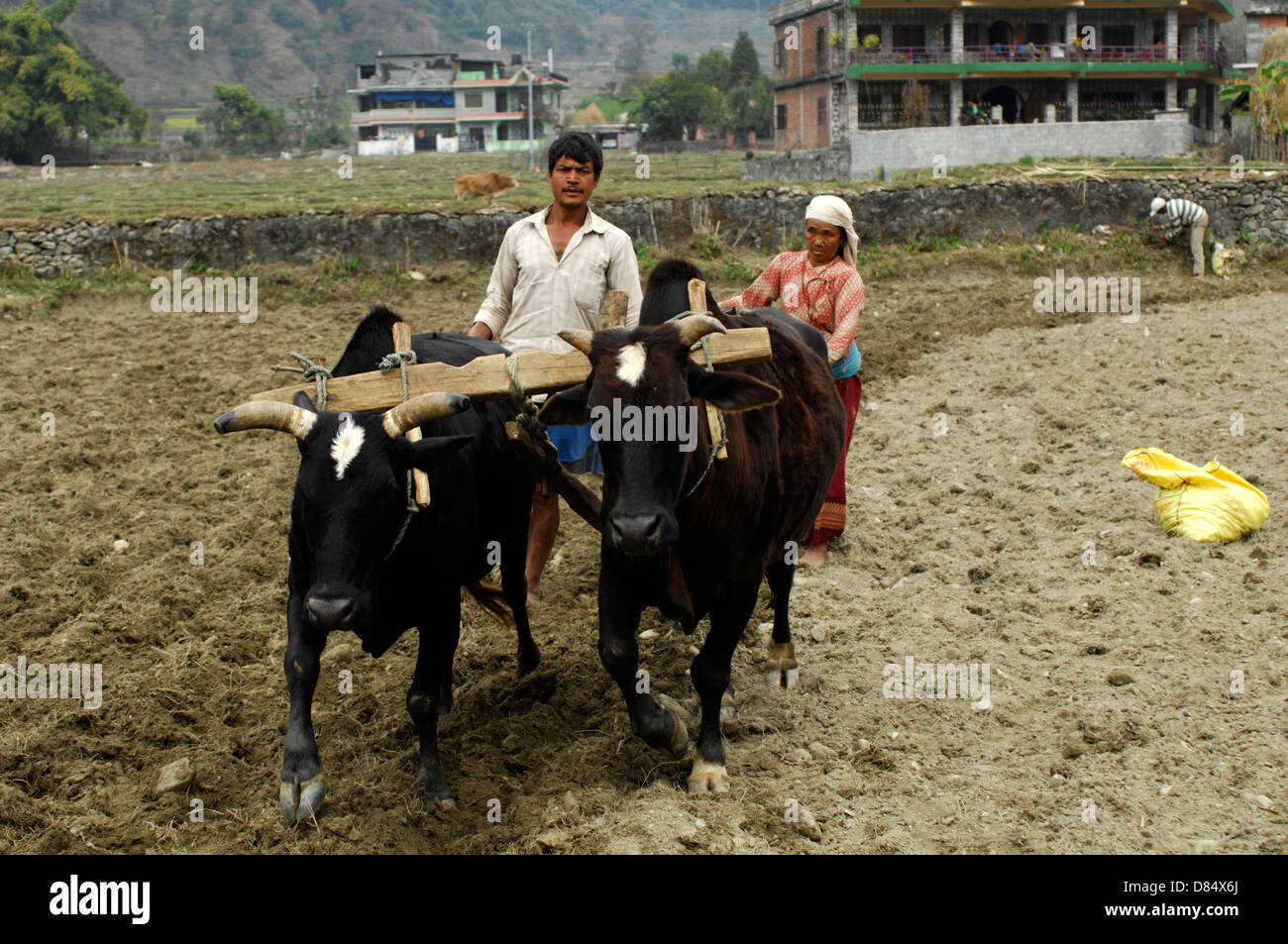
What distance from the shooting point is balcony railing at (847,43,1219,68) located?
3538 centimetres

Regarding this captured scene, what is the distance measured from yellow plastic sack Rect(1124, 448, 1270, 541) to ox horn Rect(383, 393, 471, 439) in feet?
13.7

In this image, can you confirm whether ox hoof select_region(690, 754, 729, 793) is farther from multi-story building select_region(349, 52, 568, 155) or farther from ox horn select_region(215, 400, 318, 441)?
multi-story building select_region(349, 52, 568, 155)

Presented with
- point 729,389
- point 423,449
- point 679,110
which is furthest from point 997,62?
point 423,449

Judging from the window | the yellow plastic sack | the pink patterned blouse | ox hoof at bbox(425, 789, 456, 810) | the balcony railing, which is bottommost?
ox hoof at bbox(425, 789, 456, 810)

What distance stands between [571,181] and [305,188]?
1967cm

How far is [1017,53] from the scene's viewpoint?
3591 centimetres

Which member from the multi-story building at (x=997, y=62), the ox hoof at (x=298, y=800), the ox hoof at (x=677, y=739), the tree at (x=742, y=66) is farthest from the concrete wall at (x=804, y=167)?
the tree at (x=742, y=66)

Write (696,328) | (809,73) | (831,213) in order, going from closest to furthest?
(696,328) → (831,213) → (809,73)

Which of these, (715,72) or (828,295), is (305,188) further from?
(715,72)

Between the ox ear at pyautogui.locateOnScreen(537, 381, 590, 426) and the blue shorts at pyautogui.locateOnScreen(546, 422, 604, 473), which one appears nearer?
the ox ear at pyautogui.locateOnScreen(537, 381, 590, 426)

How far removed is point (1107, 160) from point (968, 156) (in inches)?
128

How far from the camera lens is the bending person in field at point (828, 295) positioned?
19.6 ft

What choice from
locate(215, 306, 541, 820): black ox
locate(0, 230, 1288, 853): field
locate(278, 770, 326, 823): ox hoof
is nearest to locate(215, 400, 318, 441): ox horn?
locate(215, 306, 541, 820): black ox

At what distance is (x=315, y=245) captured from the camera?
48.2 feet
